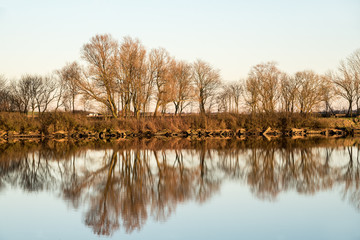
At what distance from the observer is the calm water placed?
23.4ft

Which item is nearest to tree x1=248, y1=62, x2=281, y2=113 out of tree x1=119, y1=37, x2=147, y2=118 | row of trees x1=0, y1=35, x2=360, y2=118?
row of trees x1=0, y1=35, x2=360, y2=118

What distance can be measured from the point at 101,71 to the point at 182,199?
34518mm

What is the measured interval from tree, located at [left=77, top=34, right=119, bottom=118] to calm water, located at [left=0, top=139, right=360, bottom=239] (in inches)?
1010

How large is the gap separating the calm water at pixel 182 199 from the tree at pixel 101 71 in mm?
25644

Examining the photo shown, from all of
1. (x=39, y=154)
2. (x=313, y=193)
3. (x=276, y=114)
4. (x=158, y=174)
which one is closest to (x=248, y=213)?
(x=313, y=193)

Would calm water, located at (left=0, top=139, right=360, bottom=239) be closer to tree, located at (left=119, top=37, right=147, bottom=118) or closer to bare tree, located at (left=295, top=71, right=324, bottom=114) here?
tree, located at (left=119, top=37, right=147, bottom=118)

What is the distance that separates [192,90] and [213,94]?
884 cm

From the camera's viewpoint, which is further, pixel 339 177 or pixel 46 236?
pixel 339 177

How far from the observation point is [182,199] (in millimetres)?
9352

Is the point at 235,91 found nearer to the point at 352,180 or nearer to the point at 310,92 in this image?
the point at 310,92

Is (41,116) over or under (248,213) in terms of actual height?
over

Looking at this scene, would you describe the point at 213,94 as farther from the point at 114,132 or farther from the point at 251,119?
the point at 114,132

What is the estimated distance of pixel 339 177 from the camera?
12.3 metres

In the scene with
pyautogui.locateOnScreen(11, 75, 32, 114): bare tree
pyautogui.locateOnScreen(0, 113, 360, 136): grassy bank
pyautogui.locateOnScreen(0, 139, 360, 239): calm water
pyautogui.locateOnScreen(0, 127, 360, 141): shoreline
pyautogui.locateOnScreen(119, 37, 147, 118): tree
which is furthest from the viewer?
pyautogui.locateOnScreen(11, 75, 32, 114): bare tree
